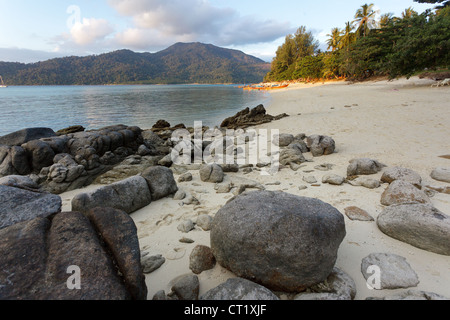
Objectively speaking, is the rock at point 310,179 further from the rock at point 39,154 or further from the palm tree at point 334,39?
the palm tree at point 334,39

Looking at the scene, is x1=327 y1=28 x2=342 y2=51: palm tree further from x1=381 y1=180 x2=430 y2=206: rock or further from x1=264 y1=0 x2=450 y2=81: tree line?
x1=381 y1=180 x2=430 y2=206: rock

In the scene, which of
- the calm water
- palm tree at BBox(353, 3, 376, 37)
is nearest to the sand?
the calm water

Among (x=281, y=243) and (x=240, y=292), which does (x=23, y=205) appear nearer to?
(x=240, y=292)

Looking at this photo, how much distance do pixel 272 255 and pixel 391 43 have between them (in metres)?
44.9

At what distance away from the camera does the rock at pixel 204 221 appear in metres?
3.98

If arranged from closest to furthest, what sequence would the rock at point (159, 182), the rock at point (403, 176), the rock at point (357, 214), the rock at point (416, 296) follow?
the rock at point (416, 296)
the rock at point (357, 214)
the rock at point (403, 176)
the rock at point (159, 182)

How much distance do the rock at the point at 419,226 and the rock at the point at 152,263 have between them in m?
3.60

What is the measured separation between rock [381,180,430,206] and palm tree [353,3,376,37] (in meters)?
59.5

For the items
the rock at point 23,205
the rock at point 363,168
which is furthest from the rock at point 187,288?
the rock at point 363,168

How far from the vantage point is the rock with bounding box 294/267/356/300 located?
7.70ft

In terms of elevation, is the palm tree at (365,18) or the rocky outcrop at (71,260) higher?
the palm tree at (365,18)

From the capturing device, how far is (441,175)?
506 cm

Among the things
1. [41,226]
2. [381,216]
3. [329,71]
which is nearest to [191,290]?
[41,226]
